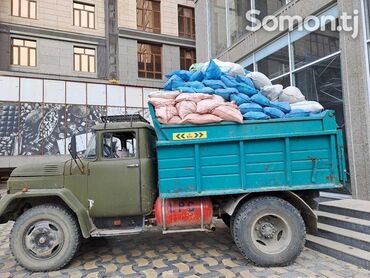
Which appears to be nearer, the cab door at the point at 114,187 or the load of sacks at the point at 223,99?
the load of sacks at the point at 223,99

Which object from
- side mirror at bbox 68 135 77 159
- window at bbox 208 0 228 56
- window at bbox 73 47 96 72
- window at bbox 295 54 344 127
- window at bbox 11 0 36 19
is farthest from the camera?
window at bbox 73 47 96 72

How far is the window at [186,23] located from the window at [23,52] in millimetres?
10762

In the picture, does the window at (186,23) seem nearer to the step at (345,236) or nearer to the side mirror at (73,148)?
the side mirror at (73,148)

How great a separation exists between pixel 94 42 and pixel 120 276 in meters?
20.4

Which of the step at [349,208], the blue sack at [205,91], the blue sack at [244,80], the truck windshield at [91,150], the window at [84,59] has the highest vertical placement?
the window at [84,59]

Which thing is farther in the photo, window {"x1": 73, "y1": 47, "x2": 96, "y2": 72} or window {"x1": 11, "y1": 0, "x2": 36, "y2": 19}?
window {"x1": 73, "y1": 47, "x2": 96, "y2": 72}

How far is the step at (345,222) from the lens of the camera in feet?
17.2

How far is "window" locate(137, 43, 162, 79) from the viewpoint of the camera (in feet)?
78.5

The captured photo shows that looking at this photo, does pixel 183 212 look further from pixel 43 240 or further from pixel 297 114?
pixel 297 114

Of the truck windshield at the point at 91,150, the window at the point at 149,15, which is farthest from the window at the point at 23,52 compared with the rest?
the truck windshield at the point at 91,150

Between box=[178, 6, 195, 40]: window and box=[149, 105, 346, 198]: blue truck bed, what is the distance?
72.4ft

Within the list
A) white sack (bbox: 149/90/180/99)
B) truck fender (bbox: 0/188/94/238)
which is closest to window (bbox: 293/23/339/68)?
white sack (bbox: 149/90/180/99)

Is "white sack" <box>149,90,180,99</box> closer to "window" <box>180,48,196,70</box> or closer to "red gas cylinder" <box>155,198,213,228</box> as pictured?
"red gas cylinder" <box>155,198,213,228</box>

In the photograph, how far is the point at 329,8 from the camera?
8023 millimetres
